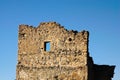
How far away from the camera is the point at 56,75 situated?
29203 millimetres

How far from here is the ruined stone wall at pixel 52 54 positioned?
28703 mm

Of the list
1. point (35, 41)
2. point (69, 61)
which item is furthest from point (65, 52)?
point (35, 41)

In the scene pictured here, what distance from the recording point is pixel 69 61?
2888cm

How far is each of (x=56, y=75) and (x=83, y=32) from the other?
3825 millimetres

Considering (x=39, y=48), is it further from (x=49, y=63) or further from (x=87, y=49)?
(x=87, y=49)

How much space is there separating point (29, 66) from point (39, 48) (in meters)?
1.61

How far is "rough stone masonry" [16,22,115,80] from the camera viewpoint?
28688 mm

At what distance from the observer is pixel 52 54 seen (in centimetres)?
2933

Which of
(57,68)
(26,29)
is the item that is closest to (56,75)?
(57,68)

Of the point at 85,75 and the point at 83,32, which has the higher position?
the point at 83,32

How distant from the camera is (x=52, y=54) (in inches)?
1155

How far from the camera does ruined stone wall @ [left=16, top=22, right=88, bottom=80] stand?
28.7 m

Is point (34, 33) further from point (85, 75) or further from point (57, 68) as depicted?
point (85, 75)

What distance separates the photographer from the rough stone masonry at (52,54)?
28688mm
